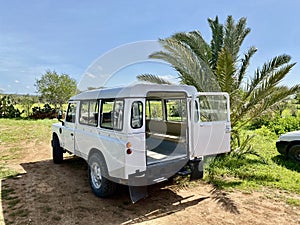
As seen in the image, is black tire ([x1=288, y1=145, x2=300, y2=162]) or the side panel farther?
black tire ([x1=288, y1=145, x2=300, y2=162])

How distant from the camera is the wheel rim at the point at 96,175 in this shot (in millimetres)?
4531

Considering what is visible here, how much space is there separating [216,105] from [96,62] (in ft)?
14.1

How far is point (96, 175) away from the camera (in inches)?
181

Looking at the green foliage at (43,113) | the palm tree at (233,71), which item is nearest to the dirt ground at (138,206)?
the palm tree at (233,71)

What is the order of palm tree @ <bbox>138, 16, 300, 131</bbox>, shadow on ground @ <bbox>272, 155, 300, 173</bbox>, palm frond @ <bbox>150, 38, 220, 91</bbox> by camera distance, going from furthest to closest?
palm frond @ <bbox>150, 38, 220, 91</bbox>
palm tree @ <bbox>138, 16, 300, 131</bbox>
shadow on ground @ <bbox>272, 155, 300, 173</bbox>

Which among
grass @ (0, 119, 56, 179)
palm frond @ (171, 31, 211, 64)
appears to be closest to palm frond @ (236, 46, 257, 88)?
palm frond @ (171, 31, 211, 64)

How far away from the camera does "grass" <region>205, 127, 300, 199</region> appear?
5097 mm

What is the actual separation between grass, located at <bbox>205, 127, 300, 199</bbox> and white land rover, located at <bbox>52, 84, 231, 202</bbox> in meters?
0.90

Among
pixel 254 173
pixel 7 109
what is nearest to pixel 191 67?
pixel 254 173

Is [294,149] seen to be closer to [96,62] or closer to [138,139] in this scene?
[138,139]

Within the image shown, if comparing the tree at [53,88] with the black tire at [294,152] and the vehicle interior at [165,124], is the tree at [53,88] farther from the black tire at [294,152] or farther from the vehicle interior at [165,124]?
the black tire at [294,152]

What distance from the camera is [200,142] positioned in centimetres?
481

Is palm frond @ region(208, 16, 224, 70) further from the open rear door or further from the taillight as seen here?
the taillight

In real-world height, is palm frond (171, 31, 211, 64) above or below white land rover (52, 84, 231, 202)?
above
